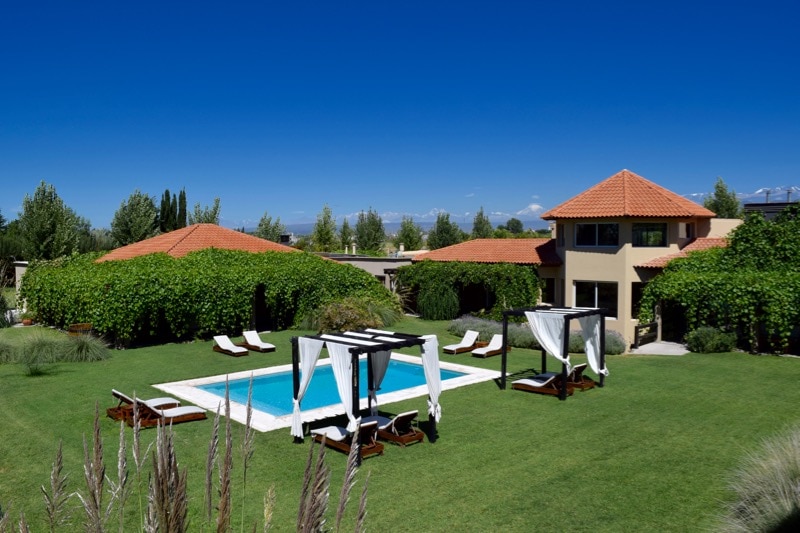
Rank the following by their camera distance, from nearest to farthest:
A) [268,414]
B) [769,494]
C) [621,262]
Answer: [769,494]
[268,414]
[621,262]

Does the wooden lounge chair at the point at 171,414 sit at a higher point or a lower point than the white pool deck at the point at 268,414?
higher

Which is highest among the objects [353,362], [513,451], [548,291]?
[548,291]

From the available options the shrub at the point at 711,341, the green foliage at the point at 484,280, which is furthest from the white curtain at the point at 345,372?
the green foliage at the point at 484,280

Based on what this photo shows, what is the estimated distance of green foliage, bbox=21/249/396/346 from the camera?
2238 centimetres

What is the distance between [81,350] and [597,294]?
19222mm

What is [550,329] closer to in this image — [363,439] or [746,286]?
[363,439]

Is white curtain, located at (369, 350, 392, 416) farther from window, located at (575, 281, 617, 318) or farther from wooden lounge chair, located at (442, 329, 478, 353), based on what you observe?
window, located at (575, 281, 617, 318)

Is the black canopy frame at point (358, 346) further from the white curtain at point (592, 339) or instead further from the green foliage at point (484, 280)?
the green foliage at point (484, 280)

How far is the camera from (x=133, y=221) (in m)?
47.9

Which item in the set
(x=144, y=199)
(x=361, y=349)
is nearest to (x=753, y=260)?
(x=361, y=349)

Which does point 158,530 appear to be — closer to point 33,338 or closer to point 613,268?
point 33,338

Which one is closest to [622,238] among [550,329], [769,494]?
[550,329]

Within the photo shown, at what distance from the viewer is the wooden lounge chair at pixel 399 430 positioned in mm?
11906

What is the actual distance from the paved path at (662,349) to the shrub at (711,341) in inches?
18.9
